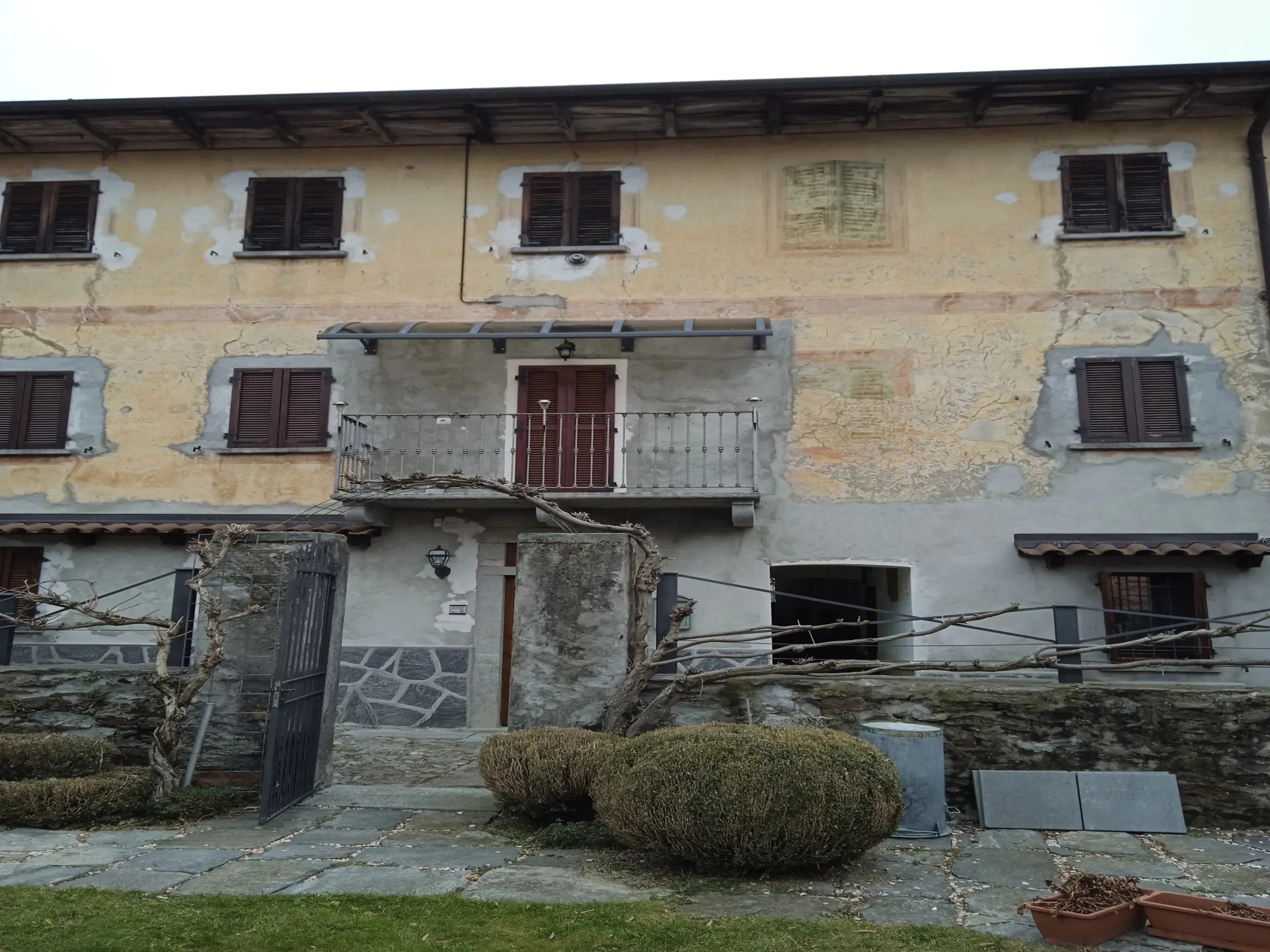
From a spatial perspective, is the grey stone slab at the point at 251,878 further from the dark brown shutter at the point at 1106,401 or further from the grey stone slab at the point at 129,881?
the dark brown shutter at the point at 1106,401

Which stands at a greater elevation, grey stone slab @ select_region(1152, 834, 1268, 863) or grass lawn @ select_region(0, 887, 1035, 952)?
grey stone slab @ select_region(1152, 834, 1268, 863)

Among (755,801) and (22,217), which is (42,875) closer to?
(755,801)

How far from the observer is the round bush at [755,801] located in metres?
5.40

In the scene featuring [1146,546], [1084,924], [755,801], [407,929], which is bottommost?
[407,929]

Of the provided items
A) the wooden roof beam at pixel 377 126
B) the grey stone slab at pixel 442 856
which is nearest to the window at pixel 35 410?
the wooden roof beam at pixel 377 126

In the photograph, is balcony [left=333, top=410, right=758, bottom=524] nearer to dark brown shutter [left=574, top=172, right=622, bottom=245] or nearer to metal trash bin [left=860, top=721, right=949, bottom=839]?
dark brown shutter [left=574, top=172, right=622, bottom=245]

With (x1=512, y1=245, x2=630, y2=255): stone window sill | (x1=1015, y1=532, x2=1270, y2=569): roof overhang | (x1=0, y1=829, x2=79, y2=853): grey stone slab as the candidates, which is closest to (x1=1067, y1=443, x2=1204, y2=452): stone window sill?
(x1=1015, y1=532, x2=1270, y2=569): roof overhang

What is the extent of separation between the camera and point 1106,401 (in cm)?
1267

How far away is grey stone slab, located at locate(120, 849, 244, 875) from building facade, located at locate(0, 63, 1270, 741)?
21.3ft

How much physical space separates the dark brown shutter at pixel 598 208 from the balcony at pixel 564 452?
234 centimetres

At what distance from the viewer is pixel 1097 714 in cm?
734

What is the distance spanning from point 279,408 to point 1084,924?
37.0ft

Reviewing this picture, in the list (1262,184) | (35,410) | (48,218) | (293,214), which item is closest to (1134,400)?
(1262,184)

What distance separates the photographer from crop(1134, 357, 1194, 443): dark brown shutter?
12508 millimetres
